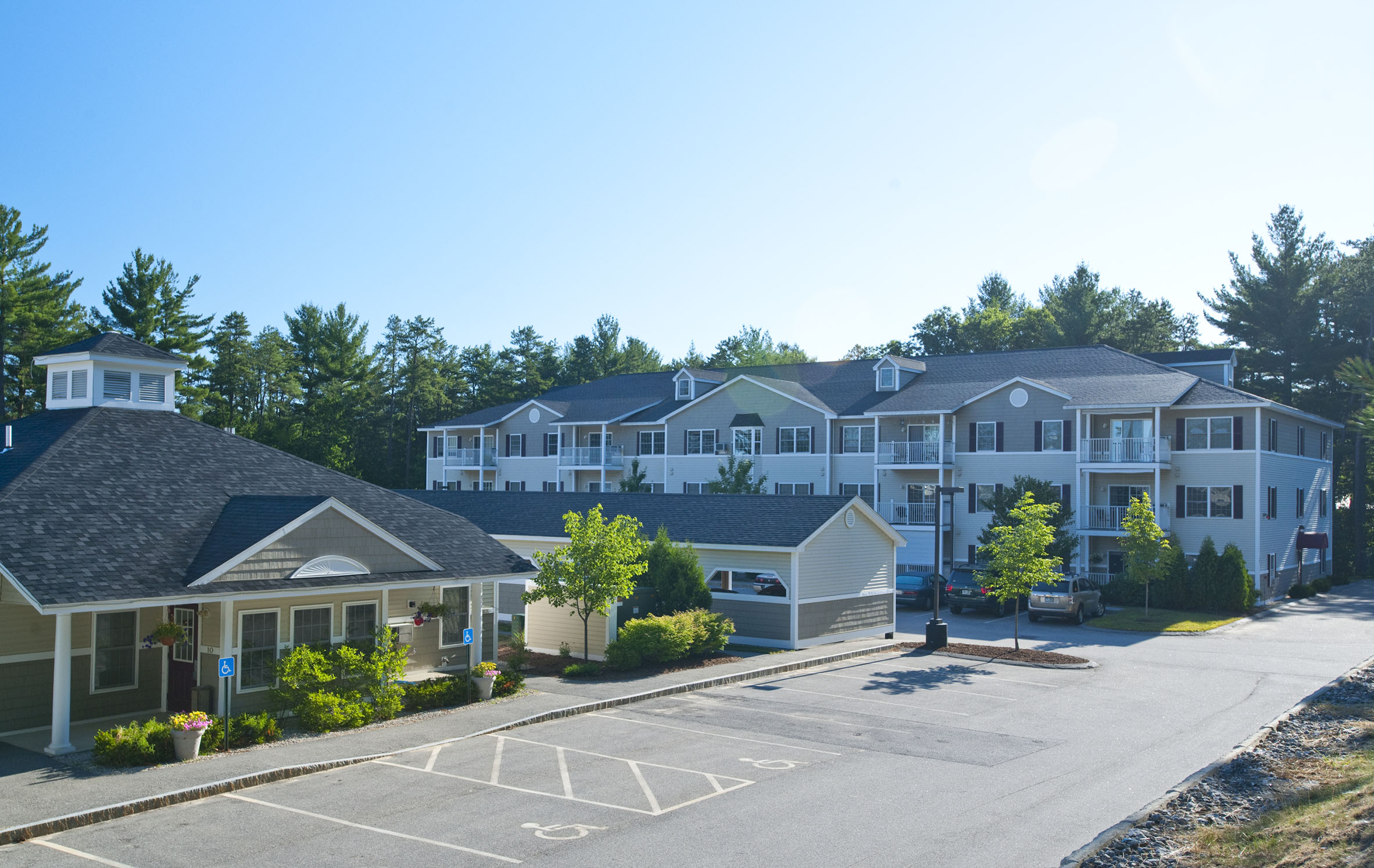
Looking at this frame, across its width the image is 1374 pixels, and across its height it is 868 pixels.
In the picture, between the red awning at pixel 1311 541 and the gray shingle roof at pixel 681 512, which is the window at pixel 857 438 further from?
the red awning at pixel 1311 541

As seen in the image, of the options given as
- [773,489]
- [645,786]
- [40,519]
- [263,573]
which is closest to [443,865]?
[645,786]

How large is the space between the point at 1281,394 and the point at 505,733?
5638 centimetres

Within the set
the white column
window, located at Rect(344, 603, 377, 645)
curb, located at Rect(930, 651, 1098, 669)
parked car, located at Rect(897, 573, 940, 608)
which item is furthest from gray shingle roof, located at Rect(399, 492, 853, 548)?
the white column

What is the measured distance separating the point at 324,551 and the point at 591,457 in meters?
38.4

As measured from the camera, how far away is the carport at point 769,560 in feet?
87.7

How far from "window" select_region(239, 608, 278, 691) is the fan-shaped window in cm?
84

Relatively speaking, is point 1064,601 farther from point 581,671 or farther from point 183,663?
point 183,663

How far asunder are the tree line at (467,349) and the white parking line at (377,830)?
47.3 m

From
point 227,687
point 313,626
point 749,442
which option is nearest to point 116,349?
point 313,626

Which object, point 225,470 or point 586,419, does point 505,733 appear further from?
point 586,419

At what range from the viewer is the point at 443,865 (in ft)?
34.9

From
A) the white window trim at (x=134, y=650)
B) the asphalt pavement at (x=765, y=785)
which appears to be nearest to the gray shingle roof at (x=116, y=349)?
the white window trim at (x=134, y=650)

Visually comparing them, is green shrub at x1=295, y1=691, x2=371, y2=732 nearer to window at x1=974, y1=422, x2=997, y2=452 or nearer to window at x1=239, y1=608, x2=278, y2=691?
window at x1=239, y1=608, x2=278, y2=691

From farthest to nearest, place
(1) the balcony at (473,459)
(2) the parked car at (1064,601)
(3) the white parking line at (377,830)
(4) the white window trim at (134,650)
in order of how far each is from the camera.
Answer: (1) the balcony at (473,459) → (2) the parked car at (1064,601) → (4) the white window trim at (134,650) → (3) the white parking line at (377,830)
